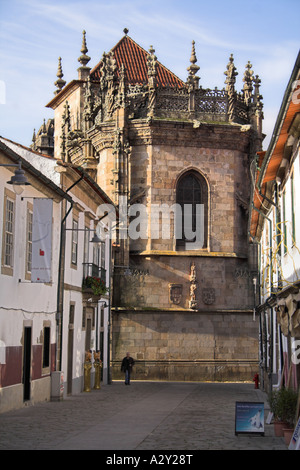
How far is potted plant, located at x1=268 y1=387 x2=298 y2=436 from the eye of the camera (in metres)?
13.6

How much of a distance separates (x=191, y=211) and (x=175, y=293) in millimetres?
4135

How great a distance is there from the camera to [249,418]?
14.0 m

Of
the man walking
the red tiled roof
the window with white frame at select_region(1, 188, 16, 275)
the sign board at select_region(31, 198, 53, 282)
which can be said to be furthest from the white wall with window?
the red tiled roof

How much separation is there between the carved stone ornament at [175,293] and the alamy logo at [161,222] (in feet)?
7.16

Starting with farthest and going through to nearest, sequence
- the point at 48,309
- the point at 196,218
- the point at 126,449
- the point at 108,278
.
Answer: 1. the point at 196,218
2. the point at 108,278
3. the point at 48,309
4. the point at 126,449

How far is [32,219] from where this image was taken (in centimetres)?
2128

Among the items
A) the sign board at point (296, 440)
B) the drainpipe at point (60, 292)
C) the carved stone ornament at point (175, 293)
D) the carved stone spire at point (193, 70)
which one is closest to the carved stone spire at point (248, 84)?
the carved stone spire at point (193, 70)

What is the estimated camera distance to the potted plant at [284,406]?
536 inches

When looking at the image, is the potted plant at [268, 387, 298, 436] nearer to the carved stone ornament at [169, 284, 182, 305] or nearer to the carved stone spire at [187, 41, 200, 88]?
the carved stone ornament at [169, 284, 182, 305]

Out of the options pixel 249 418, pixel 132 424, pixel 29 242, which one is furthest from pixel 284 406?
pixel 29 242

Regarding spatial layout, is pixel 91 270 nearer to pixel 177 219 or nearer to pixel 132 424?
pixel 177 219

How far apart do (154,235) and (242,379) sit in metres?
7.94
